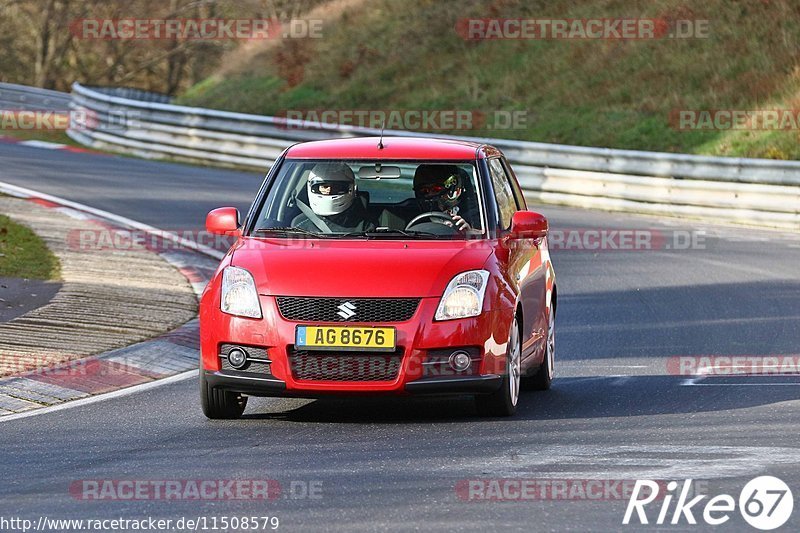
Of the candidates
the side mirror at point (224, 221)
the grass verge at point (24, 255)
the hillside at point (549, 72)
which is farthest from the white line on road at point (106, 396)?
the hillside at point (549, 72)

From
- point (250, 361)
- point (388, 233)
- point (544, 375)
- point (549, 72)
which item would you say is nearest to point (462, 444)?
point (250, 361)

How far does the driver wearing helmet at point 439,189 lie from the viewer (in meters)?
9.52

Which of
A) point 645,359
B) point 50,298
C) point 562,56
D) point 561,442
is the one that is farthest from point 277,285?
point 562,56

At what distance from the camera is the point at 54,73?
174ft

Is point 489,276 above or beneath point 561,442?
above

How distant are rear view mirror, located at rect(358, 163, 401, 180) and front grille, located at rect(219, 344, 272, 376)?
1608 mm

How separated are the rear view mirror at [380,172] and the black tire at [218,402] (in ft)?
5.47

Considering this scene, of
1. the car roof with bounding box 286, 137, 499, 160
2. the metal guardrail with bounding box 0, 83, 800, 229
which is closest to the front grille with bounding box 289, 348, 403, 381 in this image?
the car roof with bounding box 286, 137, 499, 160

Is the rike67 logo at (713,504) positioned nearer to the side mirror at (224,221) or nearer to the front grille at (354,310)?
the front grille at (354,310)

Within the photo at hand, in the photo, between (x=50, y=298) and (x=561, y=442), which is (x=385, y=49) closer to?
(x=50, y=298)

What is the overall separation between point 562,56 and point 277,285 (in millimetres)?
26121

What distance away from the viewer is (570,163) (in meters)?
25.2

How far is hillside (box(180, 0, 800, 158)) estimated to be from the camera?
94.5 ft

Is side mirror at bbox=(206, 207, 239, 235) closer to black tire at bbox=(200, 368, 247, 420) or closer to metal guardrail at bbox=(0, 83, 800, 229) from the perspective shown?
black tire at bbox=(200, 368, 247, 420)
